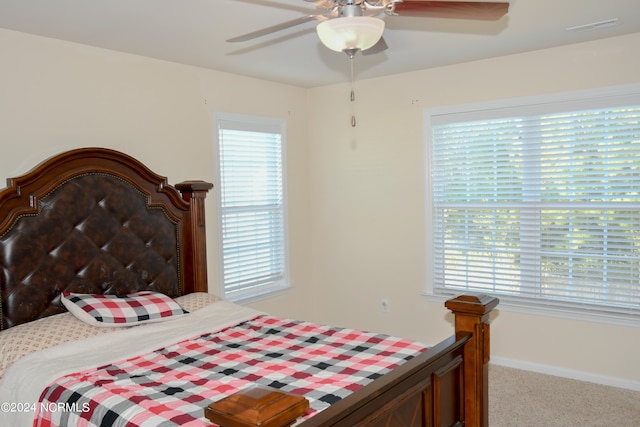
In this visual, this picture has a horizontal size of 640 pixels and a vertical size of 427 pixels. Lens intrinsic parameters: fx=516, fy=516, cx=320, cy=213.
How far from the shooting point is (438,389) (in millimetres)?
2125

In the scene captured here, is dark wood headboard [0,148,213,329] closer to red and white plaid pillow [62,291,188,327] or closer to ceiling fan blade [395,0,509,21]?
red and white plaid pillow [62,291,188,327]

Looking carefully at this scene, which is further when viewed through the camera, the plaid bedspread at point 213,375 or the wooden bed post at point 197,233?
the wooden bed post at point 197,233

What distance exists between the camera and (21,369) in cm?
238

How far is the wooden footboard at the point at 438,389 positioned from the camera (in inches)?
65.7

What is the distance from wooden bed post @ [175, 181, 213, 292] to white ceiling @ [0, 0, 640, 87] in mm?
953

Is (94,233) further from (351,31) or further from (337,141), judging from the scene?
(337,141)

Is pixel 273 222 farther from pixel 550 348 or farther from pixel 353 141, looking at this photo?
pixel 550 348

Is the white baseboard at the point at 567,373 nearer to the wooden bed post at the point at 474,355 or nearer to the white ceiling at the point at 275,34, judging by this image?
the wooden bed post at the point at 474,355

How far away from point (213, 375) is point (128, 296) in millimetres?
1108

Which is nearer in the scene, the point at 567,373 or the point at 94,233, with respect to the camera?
the point at 94,233

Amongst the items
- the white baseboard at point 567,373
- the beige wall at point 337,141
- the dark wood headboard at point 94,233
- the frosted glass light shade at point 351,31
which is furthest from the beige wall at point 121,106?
the frosted glass light shade at point 351,31

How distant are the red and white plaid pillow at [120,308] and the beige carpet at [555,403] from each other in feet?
6.97

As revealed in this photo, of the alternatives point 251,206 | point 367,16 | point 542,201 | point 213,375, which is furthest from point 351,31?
point 251,206

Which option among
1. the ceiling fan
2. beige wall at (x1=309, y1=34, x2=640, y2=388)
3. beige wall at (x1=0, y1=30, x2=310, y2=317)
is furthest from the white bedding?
beige wall at (x1=309, y1=34, x2=640, y2=388)
